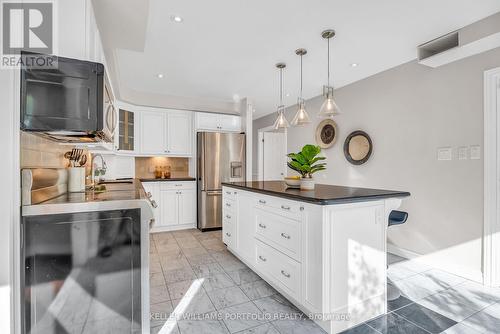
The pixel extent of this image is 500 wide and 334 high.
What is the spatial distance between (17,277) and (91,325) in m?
0.50

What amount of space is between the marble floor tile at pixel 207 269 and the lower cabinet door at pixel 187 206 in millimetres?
1795

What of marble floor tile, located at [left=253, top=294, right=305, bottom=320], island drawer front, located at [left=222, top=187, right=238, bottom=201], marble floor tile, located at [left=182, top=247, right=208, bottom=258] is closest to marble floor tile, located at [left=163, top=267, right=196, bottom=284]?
marble floor tile, located at [left=182, top=247, right=208, bottom=258]

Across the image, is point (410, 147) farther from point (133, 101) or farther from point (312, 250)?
point (133, 101)

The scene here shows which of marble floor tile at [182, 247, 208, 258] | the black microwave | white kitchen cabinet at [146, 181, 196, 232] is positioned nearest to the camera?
the black microwave

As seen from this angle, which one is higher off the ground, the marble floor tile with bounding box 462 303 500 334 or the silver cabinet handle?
the silver cabinet handle

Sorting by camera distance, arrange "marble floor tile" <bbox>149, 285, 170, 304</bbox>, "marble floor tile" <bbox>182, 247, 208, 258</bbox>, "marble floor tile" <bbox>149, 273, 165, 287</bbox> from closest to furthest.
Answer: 1. "marble floor tile" <bbox>149, 285, 170, 304</bbox>
2. "marble floor tile" <bbox>149, 273, 165, 287</bbox>
3. "marble floor tile" <bbox>182, 247, 208, 258</bbox>

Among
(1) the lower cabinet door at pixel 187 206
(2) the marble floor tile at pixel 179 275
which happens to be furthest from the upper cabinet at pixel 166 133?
(2) the marble floor tile at pixel 179 275

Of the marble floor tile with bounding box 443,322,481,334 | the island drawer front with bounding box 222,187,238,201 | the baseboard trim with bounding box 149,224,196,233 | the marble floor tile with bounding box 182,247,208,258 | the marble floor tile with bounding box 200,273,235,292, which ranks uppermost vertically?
the island drawer front with bounding box 222,187,238,201

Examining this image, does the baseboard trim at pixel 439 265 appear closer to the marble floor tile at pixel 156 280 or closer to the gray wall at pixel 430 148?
the gray wall at pixel 430 148

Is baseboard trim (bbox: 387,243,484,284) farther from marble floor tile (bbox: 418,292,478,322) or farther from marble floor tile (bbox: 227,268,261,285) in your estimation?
marble floor tile (bbox: 227,268,261,285)

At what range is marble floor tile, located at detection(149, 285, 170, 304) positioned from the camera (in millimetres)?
2135

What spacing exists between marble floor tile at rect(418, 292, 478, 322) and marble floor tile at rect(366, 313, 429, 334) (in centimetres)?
36

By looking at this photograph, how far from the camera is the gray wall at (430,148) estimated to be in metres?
2.53

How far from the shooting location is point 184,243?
3.74 meters
